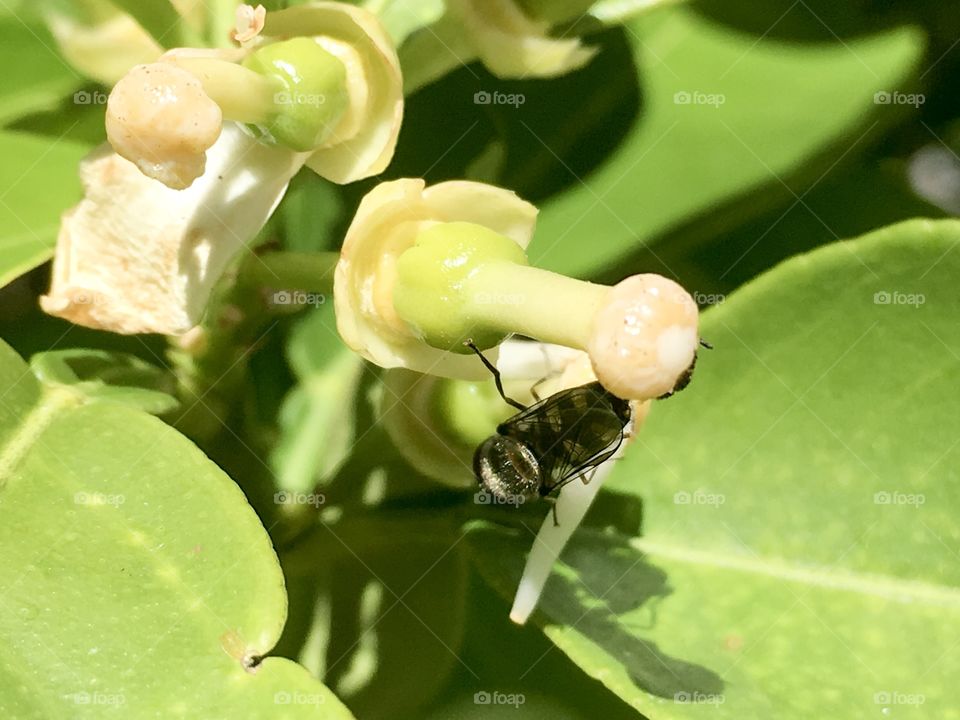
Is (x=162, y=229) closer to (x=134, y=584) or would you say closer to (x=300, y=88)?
(x=300, y=88)

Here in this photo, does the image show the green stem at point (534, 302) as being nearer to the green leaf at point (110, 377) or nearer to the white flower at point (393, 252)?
the white flower at point (393, 252)

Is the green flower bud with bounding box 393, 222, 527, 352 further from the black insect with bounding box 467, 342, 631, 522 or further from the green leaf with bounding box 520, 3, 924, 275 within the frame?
the green leaf with bounding box 520, 3, 924, 275

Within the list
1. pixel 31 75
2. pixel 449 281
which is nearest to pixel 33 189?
pixel 31 75

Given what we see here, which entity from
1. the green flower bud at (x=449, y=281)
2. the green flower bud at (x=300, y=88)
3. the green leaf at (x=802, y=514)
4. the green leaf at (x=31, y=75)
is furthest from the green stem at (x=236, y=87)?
the green leaf at (x=802, y=514)

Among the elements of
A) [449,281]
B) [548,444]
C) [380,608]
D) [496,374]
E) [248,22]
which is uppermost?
[248,22]

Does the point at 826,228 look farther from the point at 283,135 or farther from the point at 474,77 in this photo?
the point at 283,135

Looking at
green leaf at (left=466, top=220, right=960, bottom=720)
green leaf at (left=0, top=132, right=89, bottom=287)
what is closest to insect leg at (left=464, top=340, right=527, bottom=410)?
green leaf at (left=466, top=220, right=960, bottom=720)

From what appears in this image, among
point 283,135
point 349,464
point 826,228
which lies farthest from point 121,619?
point 826,228
